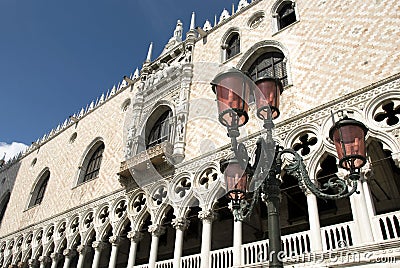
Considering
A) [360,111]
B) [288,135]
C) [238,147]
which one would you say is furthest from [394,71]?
[238,147]

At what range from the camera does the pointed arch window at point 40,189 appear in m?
14.9

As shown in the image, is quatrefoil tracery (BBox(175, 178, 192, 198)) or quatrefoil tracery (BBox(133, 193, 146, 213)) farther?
quatrefoil tracery (BBox(133, 193, 146, 213))

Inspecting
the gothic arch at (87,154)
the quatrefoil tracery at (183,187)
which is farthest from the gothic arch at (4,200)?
the quatrefoil tracery at (183,187)

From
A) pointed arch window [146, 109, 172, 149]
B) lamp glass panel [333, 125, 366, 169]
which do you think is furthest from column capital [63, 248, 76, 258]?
lamp glass panel [333, 125, 366, 169]

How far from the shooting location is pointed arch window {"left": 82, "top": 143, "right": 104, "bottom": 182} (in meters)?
12.8

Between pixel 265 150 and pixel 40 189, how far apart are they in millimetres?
13710

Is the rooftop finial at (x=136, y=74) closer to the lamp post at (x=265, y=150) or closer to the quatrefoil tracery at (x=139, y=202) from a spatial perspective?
the quatrefoil tracery at (x=139, y=202)

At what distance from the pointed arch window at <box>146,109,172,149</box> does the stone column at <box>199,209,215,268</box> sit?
12.2ft

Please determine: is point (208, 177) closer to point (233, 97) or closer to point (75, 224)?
point (233, 97)

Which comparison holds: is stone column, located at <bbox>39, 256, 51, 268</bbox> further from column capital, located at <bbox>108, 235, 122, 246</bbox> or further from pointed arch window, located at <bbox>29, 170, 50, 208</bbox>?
pointed arch window, located at <bbox>29, 170, 50, 208</bbox>

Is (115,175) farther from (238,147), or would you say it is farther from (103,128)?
(238,147)

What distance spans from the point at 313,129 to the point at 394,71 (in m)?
1.71

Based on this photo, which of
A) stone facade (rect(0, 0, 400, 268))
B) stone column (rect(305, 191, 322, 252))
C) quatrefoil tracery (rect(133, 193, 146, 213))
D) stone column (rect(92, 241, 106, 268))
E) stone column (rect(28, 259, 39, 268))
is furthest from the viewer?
stone column (rect(28, 259, 39, 268))

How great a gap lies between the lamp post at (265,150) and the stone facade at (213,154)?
214 cm
